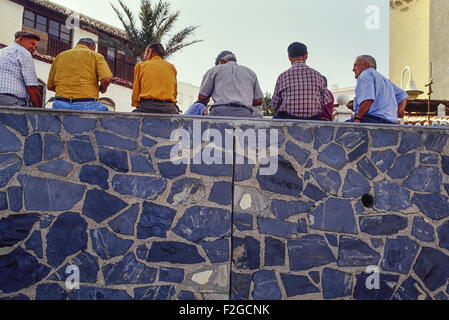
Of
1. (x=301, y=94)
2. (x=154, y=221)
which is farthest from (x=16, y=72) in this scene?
(x=301, y=94)

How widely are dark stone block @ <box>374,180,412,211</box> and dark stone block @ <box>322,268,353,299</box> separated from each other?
0.90 meters

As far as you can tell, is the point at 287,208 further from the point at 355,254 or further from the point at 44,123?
the point at 44,123

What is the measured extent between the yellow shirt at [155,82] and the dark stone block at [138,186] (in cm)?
101

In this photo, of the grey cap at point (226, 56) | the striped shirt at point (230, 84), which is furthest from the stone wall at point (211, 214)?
the grey cap at point (226, 56)

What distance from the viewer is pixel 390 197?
5.21 meters

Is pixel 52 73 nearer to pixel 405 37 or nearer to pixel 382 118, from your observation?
pixel 382 118

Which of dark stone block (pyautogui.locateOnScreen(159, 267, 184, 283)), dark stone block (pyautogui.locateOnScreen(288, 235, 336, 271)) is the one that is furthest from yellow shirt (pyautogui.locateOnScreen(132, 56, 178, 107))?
dark stone block (pyautogui.locateOnScreen(288, 235, 336, 271))

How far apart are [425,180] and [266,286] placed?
2.27 meters

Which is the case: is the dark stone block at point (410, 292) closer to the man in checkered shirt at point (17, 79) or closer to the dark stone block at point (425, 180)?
the dark stone block at point (425, 180)

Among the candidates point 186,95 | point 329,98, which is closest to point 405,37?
point 186,95

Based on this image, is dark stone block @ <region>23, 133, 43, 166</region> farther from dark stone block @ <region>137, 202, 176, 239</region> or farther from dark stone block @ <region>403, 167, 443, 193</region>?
dark stone block @ <region>403, 167, 443, 193</region>

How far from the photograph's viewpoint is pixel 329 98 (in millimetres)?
5516

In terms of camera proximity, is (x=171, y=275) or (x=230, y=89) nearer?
(x=171, y=275)

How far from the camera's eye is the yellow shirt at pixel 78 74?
5203 mm
